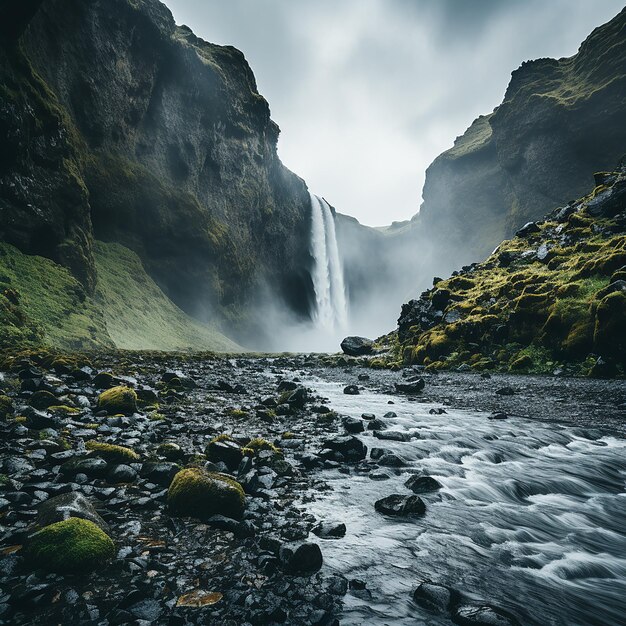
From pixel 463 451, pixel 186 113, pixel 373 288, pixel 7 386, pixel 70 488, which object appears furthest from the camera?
pixel 373 288

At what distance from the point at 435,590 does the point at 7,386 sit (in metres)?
11.2

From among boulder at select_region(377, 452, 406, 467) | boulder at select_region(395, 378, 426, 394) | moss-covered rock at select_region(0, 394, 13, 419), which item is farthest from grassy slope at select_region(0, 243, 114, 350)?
boulder at select_region(395, 378, 426, 394)

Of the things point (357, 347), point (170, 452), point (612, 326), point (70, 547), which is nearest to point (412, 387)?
point (612, 326)

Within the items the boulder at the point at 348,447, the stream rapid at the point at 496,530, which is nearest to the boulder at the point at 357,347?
the stream rapid at the point at 496,530

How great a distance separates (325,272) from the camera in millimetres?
107438

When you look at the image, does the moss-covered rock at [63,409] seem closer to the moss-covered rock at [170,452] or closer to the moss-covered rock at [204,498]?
the moss-covered rock at [170,452]

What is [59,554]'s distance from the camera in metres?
3.28

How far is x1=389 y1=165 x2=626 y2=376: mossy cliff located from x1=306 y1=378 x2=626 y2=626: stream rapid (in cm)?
1097

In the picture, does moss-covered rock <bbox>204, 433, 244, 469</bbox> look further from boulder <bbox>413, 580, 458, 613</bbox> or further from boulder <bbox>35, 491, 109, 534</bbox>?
boulder <bbox>413, 580, 458, 613</bbox>

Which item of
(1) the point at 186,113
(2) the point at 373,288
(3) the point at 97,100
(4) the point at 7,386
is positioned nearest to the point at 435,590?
(4) the point at 7,386

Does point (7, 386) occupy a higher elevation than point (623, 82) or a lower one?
lower

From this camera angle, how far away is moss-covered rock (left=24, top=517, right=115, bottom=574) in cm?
323

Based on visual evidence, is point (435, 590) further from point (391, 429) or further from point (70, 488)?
point (391, 429)

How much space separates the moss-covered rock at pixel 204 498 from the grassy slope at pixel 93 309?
1949 centimetres
